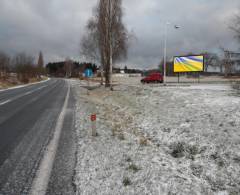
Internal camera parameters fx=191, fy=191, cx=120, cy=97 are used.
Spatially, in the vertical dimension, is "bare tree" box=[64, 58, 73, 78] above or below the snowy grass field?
above

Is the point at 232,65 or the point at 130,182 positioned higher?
the point at 232,65

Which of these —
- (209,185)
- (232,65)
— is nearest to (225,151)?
(209,185)

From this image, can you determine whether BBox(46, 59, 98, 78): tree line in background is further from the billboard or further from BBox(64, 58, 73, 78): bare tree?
the billboard

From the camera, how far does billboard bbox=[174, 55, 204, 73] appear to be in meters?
25.2

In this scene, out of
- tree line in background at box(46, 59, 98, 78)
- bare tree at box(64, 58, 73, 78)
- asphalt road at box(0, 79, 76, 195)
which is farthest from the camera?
bare tree at box(64, 58, 73, 78)

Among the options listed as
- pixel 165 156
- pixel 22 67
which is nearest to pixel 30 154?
pixel 165 156

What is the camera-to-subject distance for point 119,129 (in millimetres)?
7164

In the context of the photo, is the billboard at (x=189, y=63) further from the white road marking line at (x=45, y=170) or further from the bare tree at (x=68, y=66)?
the bare tree at (x=68, y=66)

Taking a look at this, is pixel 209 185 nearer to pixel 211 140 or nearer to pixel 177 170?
pixel 177 170

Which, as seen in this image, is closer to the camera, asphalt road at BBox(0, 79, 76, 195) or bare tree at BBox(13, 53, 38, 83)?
asphalt road at BBox(0, 79, 76, 195)

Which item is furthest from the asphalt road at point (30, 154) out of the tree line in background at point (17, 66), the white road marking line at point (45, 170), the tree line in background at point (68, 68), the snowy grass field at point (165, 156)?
the tree line in background at point (68, 68)

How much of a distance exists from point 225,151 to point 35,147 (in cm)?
488

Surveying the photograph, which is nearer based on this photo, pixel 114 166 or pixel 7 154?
pixel 114 166

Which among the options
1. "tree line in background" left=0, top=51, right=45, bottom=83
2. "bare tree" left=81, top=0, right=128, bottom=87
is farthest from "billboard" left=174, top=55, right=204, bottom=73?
"tree line in background" left=0, top=51, right=45, bottom=83
